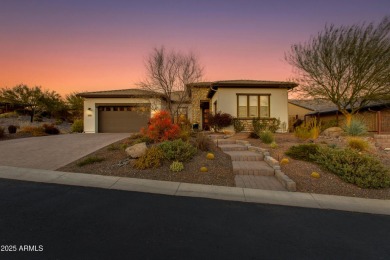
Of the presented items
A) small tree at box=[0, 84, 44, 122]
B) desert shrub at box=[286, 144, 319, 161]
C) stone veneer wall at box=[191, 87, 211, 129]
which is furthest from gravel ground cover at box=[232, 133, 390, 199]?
small tree at box=[0, 84, 44, 122]

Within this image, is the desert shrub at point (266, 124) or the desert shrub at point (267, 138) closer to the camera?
the desert shrub at point (267, 138)

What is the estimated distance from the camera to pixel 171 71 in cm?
1425

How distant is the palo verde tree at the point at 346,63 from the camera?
11.7m

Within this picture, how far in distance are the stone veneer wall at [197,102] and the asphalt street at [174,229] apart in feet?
48.8

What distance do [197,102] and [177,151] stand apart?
12578 mm

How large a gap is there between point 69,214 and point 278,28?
46.8ft

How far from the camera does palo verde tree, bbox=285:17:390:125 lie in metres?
11.7

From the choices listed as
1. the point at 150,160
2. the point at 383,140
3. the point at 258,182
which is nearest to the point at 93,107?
the point at 150,160

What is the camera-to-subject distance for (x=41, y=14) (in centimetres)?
1133

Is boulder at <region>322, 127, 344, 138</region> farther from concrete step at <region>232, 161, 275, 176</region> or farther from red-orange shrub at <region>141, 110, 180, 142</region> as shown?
red-orange shrub at <region>141, 110, 180, 142</region>

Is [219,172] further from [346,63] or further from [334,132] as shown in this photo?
[346,63]

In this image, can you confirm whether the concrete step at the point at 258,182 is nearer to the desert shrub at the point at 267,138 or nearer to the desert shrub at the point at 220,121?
the desert shrub at the point at 267,138

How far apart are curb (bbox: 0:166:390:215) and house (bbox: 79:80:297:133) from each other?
9706mm

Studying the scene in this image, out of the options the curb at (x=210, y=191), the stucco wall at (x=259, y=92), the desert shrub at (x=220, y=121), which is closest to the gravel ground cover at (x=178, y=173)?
the curb at (x=210, y=191)
